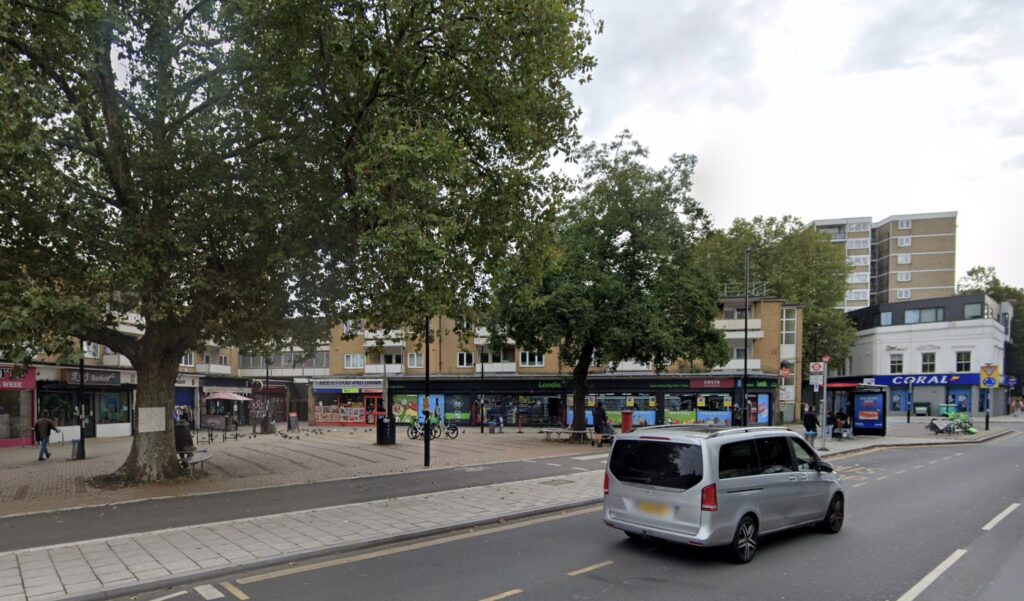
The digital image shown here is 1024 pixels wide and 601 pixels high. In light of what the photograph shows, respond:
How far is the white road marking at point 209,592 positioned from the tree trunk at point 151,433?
8491mm

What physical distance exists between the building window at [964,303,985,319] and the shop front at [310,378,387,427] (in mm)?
53090

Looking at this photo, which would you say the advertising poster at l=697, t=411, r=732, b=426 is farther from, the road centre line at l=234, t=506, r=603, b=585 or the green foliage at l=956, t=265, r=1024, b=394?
the green foliage at l=956, t=265, r=1024, b=394

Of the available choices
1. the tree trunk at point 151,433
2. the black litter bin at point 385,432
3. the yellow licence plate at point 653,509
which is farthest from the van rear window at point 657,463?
the black litter bin at point 385,432

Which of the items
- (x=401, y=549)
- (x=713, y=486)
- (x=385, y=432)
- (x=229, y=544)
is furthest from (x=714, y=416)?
(x=229, y=544)

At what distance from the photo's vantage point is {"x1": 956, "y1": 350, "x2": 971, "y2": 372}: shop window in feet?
181

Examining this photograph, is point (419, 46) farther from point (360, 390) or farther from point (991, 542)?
point (360, 390)

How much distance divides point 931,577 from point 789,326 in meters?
41.5

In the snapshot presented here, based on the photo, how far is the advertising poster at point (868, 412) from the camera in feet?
94.2

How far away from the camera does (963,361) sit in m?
55.5

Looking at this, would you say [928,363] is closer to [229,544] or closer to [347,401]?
[347,401]

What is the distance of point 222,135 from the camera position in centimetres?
1271

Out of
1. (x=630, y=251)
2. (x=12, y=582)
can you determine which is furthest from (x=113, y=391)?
(x=12, y=582)

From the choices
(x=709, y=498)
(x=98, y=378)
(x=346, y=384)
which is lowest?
(x=346, y=384)

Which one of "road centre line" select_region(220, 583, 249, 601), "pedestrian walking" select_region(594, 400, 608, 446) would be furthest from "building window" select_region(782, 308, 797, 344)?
"road centre line" select_region(220, 583, 249, 601)
